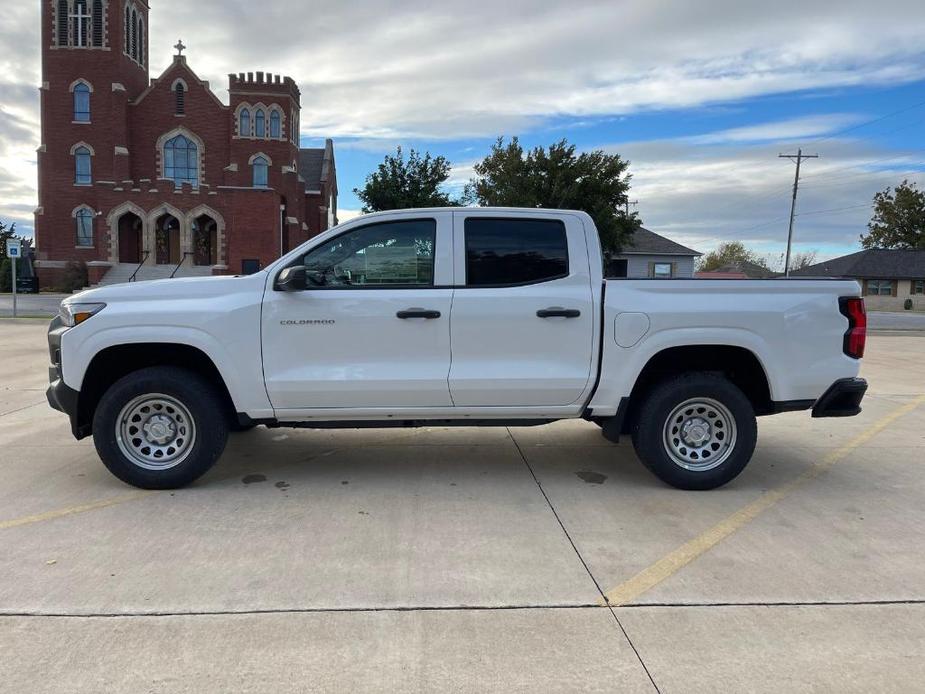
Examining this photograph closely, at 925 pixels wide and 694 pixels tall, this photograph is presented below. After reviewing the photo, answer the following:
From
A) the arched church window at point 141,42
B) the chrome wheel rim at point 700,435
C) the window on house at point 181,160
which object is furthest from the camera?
the arched church window at point 141,42

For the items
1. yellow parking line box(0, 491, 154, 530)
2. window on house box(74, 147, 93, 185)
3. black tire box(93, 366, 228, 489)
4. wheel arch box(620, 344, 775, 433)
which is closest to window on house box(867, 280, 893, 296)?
window on house box(74, 147, 93, 185)

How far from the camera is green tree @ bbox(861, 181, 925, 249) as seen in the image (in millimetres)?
71938

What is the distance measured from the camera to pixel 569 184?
3531 centimetres

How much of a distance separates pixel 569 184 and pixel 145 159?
30.0m

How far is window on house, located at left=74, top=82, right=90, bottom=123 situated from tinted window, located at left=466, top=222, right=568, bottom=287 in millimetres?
48809

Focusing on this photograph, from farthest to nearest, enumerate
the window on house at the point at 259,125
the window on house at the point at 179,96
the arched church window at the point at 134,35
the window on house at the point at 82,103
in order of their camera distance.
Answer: the window on house at the point at 259,125 → the window on house at the point at 179,96 → the arched church window at the point at 134,35 → the window on house at the point at 82,103

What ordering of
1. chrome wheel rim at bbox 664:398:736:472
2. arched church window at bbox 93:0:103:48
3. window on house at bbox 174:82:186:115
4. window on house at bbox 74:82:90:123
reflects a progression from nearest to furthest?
1. chrome wheel rim at bbox 664:398:736:472
2. arched church window at bbox 93:0:103:48
3. window on house at bbox 74:82:90:123
4. window on house at bbox 174:82:186:115

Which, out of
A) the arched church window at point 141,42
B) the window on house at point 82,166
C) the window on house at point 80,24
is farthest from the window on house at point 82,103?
the arched church window at point 141,42

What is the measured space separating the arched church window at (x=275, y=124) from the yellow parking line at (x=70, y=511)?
47313 mm

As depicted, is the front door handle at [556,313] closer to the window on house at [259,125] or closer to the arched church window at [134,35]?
the window on house at [259,125]

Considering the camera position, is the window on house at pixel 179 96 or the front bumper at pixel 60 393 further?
the window on house at pixel 179 96

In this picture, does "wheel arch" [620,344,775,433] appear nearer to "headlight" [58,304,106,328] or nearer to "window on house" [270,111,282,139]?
"headlight" [58,304,106,328]

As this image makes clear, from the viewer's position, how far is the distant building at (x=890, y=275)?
63.2 m

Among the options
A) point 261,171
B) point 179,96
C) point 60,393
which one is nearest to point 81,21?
point 179,96
